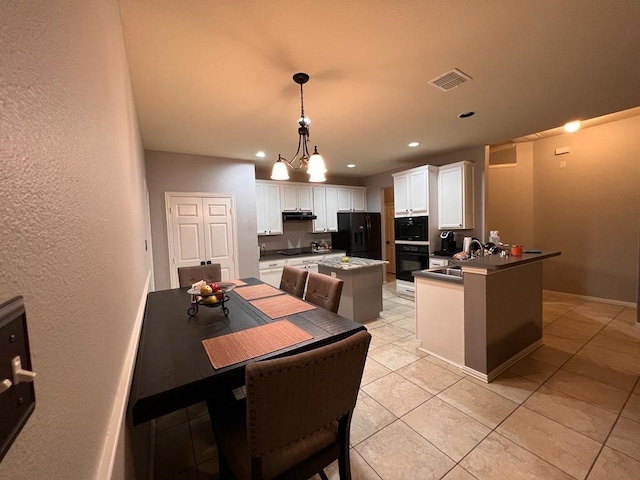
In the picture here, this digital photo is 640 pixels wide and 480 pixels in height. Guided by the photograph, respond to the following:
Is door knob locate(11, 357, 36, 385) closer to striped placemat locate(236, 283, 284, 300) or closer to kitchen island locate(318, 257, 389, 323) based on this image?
striped placemat locate(236, 283, 284, 300)

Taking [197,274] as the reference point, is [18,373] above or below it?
above

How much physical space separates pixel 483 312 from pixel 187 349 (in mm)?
2225

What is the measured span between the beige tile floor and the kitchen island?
2.76ft

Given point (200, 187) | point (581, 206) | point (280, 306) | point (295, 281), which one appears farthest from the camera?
point (581, 206)

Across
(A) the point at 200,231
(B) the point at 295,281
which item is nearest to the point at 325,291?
(B) the point at 295,281

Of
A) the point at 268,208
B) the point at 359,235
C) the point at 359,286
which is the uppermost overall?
the point at 268,208

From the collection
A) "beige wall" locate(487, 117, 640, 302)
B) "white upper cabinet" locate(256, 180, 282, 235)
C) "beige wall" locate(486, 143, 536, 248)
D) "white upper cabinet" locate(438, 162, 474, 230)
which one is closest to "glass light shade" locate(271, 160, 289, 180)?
"white upper cabinet" locate(256, 180, 282, 235)

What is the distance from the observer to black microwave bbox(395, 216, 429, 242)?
15.0ft

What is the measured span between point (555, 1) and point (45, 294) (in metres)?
2.44

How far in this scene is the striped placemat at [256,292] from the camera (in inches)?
85.2

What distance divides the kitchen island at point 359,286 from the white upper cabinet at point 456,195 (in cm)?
168

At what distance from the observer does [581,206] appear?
4.34 meters

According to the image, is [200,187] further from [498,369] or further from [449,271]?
[498,369]

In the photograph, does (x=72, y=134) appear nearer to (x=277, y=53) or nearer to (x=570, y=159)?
(x=277, y=53)
